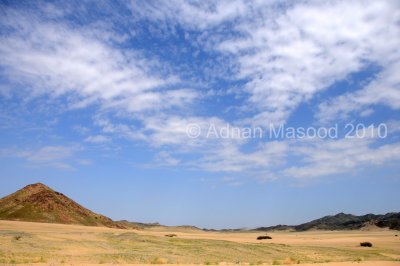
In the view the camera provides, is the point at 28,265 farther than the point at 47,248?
No

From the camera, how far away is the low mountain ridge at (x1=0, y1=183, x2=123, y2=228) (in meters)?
77.0

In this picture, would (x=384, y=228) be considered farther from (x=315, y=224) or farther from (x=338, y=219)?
(x=338, y=219)

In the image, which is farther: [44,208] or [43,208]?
[44,208]

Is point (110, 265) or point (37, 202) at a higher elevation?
point (37, 202)

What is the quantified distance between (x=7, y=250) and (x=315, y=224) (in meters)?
168

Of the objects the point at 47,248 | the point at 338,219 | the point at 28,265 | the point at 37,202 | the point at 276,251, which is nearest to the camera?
the point at 28,265

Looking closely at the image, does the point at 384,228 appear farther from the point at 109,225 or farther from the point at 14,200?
the point at 14,200

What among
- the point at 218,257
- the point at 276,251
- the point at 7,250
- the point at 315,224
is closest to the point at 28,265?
the point at 7,250

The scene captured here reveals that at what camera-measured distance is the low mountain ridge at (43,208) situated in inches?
3031

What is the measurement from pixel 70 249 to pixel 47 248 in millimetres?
1694

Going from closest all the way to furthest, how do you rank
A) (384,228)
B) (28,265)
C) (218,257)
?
(28,265), (218,257), (384,228)

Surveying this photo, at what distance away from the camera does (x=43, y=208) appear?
80688mm

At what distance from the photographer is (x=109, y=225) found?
90.7m

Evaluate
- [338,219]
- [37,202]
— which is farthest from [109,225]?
[338,219]
